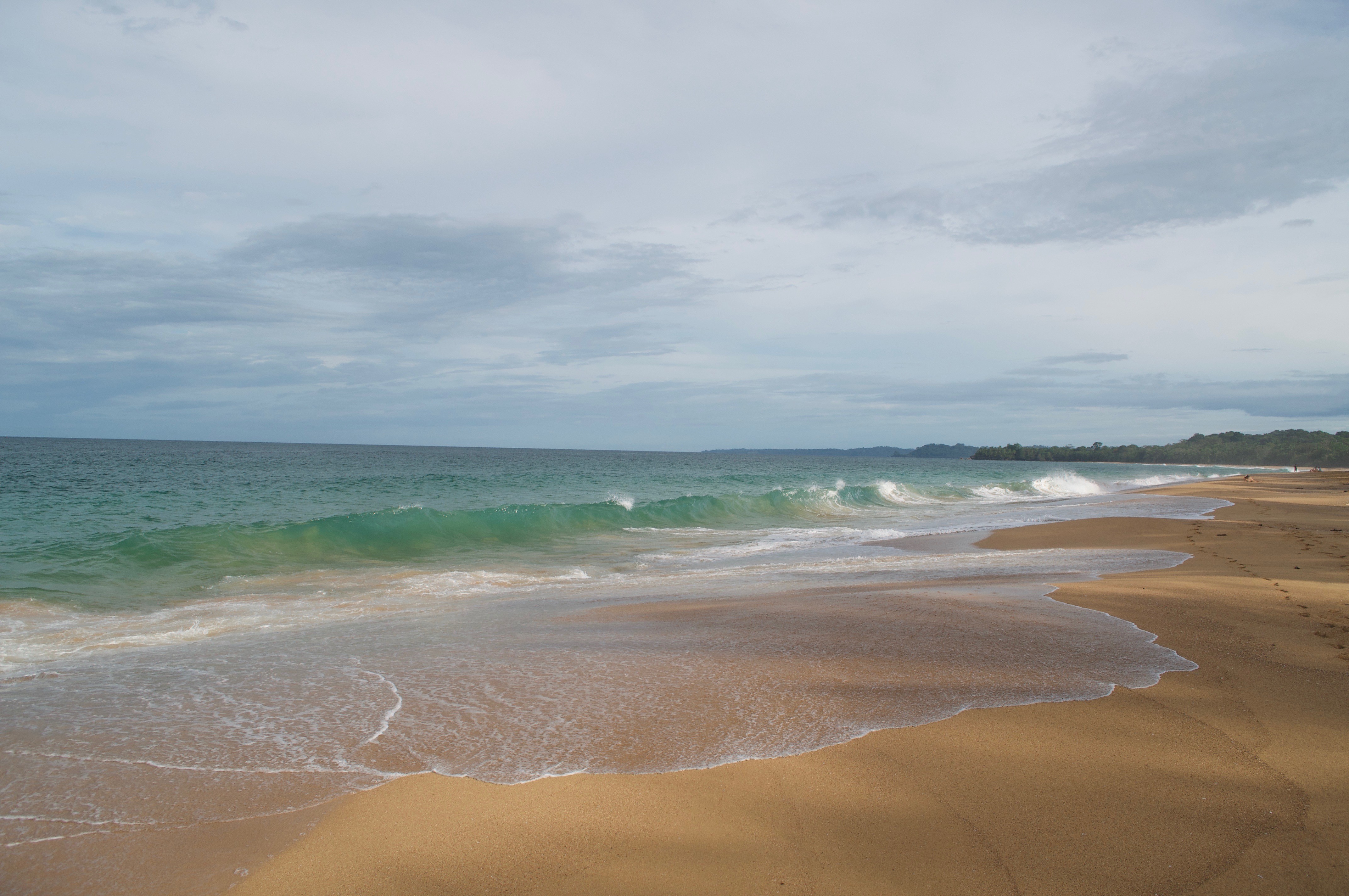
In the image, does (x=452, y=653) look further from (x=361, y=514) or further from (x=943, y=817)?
(x=361, y=514)

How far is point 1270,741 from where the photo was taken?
12.5 feet

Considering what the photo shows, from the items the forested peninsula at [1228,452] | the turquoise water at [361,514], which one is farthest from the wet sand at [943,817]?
the forested peninsula at [1228,452]

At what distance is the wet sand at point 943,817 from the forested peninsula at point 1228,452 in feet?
410

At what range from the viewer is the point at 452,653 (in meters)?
6.33

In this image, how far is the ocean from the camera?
153 inches

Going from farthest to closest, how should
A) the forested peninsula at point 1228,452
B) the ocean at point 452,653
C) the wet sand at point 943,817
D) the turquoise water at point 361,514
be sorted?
the forested peninsula at point 1228,452 < the turquoise water at point 361,514 < the ocean at point 452,653 < the wet sand at point 943,817

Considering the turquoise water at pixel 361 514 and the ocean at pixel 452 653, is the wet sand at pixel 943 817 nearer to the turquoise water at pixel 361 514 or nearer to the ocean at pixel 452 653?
the ocean at pixel 452 653

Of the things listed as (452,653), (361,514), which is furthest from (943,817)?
(361,514)

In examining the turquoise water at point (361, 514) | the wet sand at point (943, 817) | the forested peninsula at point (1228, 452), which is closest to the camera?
the wet sand at point (943, 817)

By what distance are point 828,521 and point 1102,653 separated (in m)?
17.9

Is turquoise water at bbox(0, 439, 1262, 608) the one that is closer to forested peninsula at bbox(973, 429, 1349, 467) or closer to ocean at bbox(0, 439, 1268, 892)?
ocean at bbox(0, 439, 1268, 892)

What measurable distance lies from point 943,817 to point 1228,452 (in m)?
164

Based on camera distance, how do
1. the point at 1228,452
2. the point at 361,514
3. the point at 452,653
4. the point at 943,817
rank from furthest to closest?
the point at 1228,452, the point at 361,514, the point at 452,653, the point at 943,817

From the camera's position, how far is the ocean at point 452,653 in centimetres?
390
